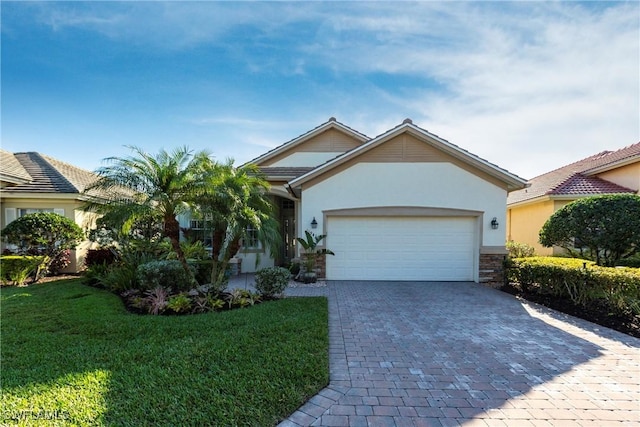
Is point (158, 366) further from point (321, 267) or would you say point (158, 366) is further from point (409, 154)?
point (409, 154)

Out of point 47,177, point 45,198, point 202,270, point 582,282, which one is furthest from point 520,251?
point 47,177

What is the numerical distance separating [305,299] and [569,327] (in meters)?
6.47

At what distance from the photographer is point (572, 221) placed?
340 inches

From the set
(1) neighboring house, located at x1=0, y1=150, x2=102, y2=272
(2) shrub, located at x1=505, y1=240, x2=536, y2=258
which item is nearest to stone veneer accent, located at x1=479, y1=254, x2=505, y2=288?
(2) shrub, located at x1=505, y1=240, x2=536, y2=258

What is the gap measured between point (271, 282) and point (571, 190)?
16.2 metres

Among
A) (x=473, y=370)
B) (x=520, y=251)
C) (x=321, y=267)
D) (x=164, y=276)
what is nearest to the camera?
(x=473, y=370)

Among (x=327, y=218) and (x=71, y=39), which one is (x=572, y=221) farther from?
(x=71, y=39)

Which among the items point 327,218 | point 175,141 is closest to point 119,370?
point 175,141

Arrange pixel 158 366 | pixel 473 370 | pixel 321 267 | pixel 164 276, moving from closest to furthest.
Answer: pixel 158 366 → pixel 473 370 → pixel 164 276 → pixel 321 267

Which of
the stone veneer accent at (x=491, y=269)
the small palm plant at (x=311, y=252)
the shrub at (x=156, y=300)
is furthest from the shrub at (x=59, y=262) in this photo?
the stone veneer accent at (x=491, y=269)

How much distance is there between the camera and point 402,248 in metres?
11.4

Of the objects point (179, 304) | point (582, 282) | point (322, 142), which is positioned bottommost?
point (179, 304)

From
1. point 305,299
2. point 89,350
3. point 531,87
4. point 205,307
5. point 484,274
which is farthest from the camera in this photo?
point 484,274

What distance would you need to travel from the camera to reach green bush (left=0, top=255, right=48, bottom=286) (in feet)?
34.2
